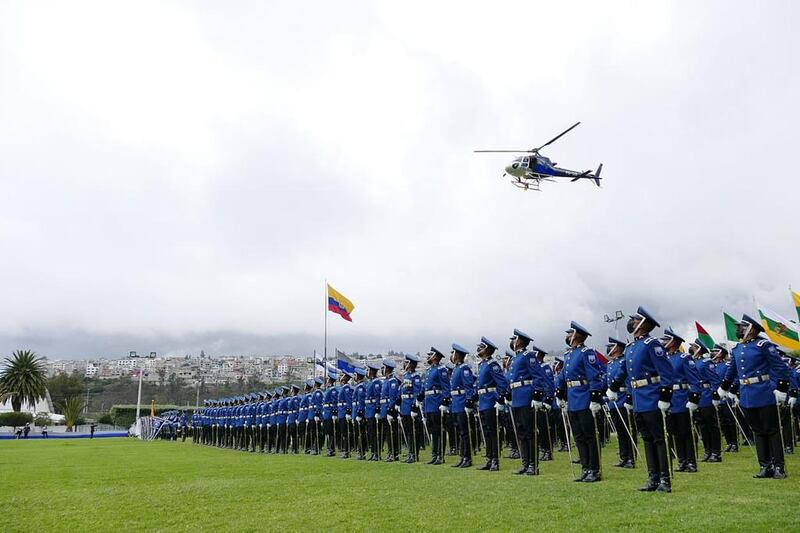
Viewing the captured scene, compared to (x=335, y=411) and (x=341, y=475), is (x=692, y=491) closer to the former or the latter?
(x=341, y=475)

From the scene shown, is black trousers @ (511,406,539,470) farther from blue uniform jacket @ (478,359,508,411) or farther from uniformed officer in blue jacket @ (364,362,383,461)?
uniformed officer in blue jacket @ (364,362,383,461)

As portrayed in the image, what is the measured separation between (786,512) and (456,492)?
14.0ft

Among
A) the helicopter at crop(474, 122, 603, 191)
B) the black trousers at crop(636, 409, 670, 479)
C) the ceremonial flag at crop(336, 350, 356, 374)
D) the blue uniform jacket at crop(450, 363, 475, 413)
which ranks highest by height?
the helicopter at crop(474, 122, 603, 191)

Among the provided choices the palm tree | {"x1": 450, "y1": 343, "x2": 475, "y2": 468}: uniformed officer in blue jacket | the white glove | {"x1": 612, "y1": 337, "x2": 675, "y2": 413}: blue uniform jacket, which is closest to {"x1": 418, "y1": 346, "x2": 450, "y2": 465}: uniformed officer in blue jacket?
{"x1": 450, "y1": 343, "x2": 475, "y2": 468}: uniformed officer in blue jacket

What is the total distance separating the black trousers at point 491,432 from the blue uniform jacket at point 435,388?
2228mm

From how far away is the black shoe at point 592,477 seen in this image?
33.9 ft

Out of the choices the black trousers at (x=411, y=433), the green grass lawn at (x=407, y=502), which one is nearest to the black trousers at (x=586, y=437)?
the green grass lawn at (x=407, y=502)

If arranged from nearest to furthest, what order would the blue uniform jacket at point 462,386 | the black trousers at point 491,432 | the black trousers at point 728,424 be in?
the black trousers at point 491,432 → the blue uniform jacket at point 462,386 → the black trousers at point 728,424

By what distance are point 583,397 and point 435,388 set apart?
5.70 metres

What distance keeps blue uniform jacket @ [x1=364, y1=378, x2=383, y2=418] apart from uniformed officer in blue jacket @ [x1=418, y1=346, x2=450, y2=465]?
289 centimetres

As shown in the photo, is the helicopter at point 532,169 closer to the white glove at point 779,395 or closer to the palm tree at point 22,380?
the white glove at point 779,395

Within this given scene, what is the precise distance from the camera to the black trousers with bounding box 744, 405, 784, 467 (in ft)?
33.6

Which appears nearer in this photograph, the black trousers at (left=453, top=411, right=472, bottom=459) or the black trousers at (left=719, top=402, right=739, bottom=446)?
the black trousers at (left=453, top=411, right=472, bottom=459)

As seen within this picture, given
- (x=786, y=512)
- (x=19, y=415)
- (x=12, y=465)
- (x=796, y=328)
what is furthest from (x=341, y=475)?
(x=19, y=415)
